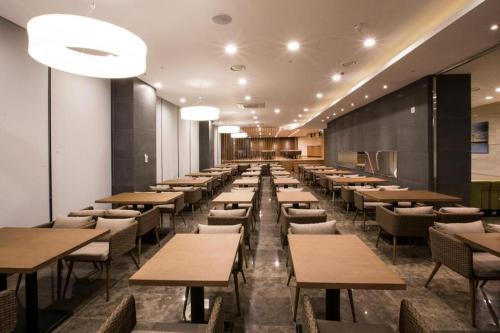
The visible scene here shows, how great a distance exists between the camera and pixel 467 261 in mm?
2830

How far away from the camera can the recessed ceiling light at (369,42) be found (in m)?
5.13

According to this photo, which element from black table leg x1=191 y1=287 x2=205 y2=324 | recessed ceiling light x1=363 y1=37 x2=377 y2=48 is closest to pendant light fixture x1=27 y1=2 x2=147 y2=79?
black table leg x1=191 y1=287 x2=205 y2=324

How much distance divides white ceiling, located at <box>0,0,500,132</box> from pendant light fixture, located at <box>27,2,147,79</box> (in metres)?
1.28

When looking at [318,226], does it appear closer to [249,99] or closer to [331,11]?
[331,11]

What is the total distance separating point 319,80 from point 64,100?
6.19 metres

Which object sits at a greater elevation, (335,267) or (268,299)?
(335,267)

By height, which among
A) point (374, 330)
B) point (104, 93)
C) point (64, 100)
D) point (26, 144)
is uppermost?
point (104, 93)

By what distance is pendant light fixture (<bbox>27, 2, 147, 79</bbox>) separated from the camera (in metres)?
2.26

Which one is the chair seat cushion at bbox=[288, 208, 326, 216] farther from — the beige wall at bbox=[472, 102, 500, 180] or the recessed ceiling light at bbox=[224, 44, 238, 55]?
the beige wall at bbox=[472, 102, 500, 180]

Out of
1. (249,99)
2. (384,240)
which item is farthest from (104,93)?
(384,240)

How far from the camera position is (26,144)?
14.9 feet

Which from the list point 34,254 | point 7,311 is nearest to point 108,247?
point 34,254

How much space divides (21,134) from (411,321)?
17.9 feet

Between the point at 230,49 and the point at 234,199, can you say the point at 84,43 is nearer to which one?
the point at 230,49
